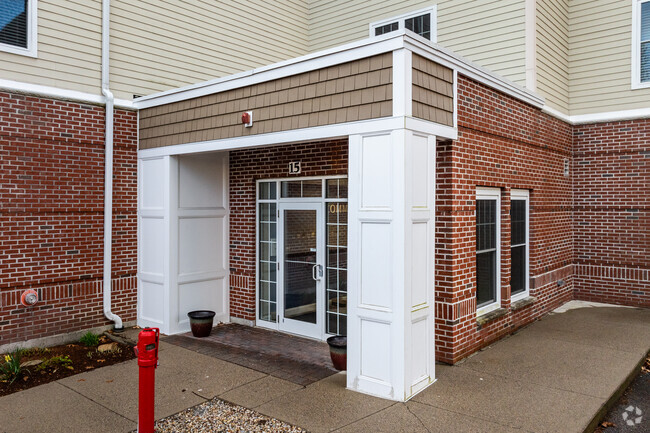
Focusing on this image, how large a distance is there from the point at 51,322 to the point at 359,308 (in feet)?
15.3

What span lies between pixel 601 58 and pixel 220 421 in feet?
31.5

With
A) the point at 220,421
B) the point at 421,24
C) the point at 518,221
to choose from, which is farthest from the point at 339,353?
the point at 421,24

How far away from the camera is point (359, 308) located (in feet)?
17.6

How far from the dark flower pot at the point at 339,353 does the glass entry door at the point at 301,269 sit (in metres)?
1.43

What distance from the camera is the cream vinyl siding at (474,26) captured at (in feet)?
28.3

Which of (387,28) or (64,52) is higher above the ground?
(387,28)

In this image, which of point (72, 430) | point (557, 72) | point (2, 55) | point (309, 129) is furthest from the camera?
point (557, 72)

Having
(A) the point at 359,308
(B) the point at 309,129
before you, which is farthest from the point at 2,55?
(A) the point at 359,308

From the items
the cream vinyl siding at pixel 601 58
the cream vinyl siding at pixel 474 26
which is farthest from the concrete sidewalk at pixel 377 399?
the cream vinyl siding at pixel 601 58

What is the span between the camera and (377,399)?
201 inches

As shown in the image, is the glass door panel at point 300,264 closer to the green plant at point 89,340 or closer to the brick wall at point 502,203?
the brick wall at point 502,203

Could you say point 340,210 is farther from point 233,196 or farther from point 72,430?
point 72,430

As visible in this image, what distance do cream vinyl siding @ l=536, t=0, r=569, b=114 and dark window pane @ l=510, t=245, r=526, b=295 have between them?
285 centimetres

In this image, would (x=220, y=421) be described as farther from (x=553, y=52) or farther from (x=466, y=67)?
(x=553, y=52)
